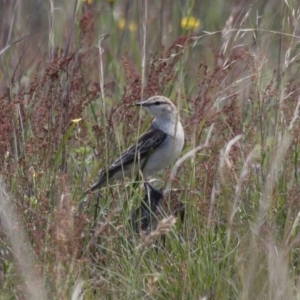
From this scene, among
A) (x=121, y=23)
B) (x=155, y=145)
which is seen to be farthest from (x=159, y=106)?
(x=121, y=23)

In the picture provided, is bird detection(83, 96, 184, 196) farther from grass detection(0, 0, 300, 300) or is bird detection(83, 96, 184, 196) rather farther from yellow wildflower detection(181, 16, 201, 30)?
yellow wildflower detection(181, 16, 201, 30)

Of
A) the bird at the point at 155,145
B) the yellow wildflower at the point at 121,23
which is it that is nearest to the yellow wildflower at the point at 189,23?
the bird at the point at 155,145

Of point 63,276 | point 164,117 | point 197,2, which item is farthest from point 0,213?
point 197,2

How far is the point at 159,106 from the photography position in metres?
6.52

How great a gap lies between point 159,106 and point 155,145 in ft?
1.48

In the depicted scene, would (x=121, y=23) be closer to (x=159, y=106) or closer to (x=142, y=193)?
(x=159, y=106)

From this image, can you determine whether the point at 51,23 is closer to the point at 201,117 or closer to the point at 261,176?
the point at 201,117

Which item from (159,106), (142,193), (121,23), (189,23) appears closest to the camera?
(142,193)

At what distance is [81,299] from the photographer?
390 centimetres

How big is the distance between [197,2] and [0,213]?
6133mm

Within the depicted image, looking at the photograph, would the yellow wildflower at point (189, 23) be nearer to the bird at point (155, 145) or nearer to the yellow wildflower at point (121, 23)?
the bird at point (155, 145)

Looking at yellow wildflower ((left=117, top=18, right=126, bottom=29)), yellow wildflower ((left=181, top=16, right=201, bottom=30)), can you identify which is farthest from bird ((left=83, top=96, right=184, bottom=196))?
yellow wildflower ((left=117, top=18, right=126, bottom=29))

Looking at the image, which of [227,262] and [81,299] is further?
[227,262]

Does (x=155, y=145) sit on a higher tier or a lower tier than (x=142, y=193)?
lower
